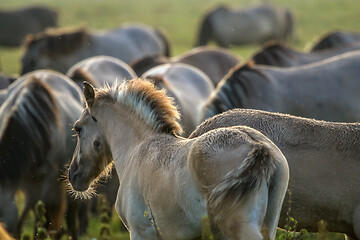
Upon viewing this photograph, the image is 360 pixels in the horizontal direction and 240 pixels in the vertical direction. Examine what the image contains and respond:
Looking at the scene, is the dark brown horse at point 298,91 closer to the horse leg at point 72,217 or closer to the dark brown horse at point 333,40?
the horse leg at point 72,217

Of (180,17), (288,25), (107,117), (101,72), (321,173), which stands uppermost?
(107,117)

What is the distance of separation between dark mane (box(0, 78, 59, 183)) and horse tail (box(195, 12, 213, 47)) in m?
19.5

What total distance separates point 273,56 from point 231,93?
2.46 meters

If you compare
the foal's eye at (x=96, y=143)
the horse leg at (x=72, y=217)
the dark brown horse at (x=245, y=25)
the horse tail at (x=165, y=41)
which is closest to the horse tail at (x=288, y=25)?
the dark brown horse at (x=245, y=25)

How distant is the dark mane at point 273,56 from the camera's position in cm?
909

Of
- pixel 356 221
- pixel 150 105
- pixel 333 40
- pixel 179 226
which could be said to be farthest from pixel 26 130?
pixel 333 40

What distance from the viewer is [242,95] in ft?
22.9

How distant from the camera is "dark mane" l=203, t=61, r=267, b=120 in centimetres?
682

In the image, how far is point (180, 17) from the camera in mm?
34812

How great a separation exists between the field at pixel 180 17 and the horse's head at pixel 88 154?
16640 millimetres

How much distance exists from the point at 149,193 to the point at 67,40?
10.6m

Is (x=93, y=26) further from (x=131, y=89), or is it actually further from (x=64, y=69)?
(x=131, y=89)

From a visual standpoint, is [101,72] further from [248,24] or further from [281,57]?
[248,24]

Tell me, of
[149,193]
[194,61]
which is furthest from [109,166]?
[194,61]
